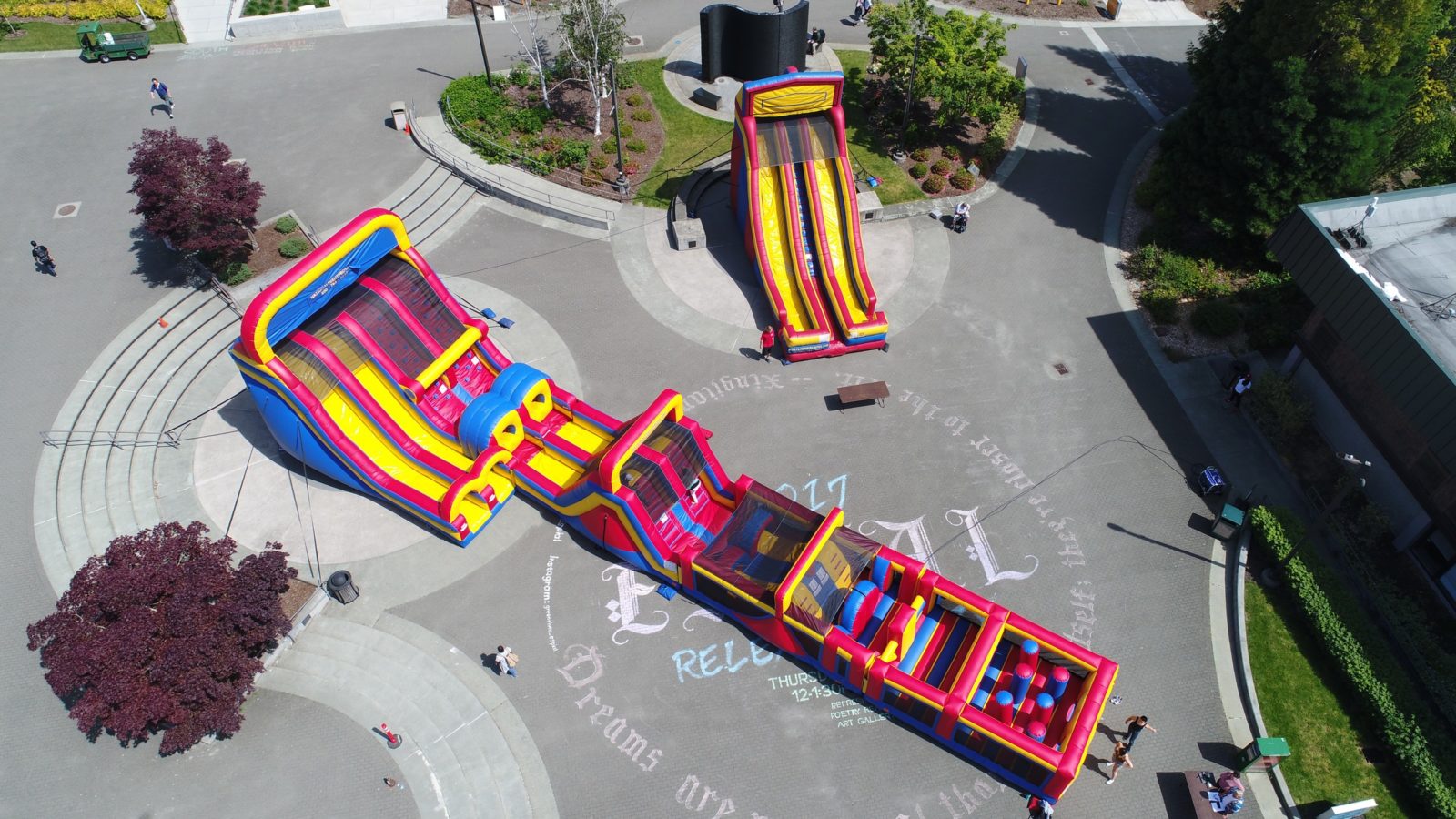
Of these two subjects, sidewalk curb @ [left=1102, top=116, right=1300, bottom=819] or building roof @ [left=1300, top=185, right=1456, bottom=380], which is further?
building roof @ [left=1300, top=185, right=1456, bottom=380]

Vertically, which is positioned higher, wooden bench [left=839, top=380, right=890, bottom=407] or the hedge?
wooden bench [left=839, top=380, right=890, bottom=407]

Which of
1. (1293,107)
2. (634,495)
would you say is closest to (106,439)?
(634,495)

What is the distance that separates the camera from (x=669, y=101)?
42.3 metres

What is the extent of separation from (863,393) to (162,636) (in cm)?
2132

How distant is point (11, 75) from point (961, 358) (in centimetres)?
4771

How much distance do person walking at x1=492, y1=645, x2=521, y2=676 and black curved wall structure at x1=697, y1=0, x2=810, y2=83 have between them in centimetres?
3099

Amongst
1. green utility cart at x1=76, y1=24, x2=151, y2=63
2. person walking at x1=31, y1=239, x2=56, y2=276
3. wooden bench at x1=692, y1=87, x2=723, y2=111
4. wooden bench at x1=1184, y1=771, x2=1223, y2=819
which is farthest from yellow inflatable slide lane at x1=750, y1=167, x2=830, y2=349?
green utility cart at x1=76, y1=24, x2=151, y2=63

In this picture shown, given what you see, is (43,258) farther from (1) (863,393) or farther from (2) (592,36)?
(1) (863,393)

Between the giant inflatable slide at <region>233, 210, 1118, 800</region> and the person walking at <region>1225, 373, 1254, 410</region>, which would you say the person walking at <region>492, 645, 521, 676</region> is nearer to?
the giant inflatable slide at <region>233, 210, 1118, 800</region>

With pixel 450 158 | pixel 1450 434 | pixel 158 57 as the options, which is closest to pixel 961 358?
pixel 1450 434

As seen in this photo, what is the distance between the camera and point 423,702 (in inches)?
909

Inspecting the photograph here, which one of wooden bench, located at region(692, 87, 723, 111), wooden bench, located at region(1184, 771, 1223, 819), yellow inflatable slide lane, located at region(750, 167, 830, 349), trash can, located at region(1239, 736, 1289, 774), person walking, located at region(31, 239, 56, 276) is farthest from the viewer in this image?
wooden bench, located at region(692, 87, 723, 111)

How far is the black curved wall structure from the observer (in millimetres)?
41000

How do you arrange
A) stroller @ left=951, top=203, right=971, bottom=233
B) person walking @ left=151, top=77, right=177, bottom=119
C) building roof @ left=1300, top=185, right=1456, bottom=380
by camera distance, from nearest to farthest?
building roof @ left=1300, top=185, right=1456, bottom=380 < stroller @ left=951, top=203, right=971, bottom=233 < person walking @ left=151, top=77, right=177, bottom=119
